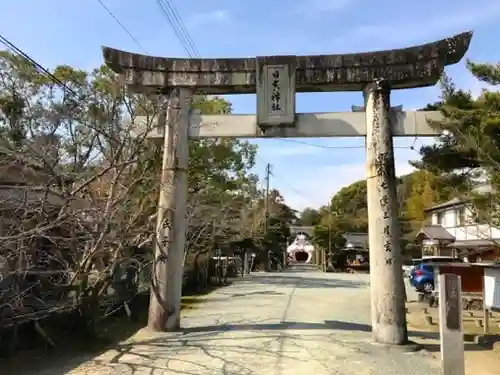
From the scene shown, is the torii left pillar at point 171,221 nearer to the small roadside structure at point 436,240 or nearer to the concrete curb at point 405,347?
the concrete curb at point 405,347

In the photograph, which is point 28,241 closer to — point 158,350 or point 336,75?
point 158,350

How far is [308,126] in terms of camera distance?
12.5 m

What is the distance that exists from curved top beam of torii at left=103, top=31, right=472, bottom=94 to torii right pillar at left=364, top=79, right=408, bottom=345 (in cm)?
49

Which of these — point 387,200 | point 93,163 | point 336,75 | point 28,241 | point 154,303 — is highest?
point 336,75

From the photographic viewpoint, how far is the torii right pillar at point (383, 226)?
1095 centimetres

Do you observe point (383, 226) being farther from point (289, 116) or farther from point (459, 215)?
point (459, 215)

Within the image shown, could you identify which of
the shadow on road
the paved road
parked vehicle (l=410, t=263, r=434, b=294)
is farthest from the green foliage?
the shadow on road

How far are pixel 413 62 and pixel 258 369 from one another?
24.6 feet

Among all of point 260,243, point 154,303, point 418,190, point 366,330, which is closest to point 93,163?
point 154,303

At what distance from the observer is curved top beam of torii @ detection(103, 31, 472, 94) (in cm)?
1195

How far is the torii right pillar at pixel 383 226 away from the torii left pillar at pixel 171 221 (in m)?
4.22

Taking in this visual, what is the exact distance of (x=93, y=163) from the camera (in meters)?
12.9

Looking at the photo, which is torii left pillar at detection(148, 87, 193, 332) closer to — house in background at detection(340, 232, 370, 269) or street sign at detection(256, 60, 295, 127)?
street sign at detection(256, 60, 295, 127)

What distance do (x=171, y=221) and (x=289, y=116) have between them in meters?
3.60
